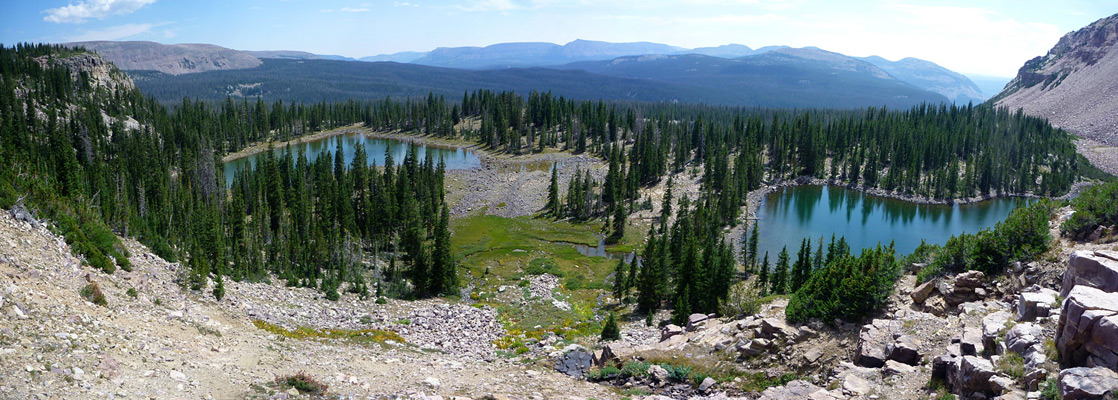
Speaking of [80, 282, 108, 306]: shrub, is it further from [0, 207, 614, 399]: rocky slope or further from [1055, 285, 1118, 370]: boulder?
[1055, 285, 1118, 370]: boulder

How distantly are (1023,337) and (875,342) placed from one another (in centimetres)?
622

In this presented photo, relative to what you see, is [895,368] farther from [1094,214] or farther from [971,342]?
[1094,214]

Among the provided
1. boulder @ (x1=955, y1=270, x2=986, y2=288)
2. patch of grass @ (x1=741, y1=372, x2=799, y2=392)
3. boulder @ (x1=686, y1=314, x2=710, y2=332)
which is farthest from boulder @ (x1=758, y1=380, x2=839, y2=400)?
boulder @ (x1=686, y1=314, x2=710, y2=332)

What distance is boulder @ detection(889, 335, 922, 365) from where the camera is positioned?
2361cm

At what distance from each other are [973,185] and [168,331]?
160 meters

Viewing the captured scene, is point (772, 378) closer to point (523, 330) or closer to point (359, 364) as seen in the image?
point (359, 364)

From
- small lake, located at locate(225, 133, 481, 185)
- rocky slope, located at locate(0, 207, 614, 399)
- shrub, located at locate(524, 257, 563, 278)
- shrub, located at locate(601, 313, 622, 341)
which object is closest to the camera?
rocky slope, located at locate(0, 207, 614, 399)

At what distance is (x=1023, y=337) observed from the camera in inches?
778

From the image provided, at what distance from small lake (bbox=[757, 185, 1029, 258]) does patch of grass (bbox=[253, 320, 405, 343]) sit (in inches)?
2508

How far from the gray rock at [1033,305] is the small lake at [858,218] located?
217 feet

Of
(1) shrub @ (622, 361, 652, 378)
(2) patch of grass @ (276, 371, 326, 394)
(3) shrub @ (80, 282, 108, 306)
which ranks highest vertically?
(3) shrub @ (80, 282, 108, 306)

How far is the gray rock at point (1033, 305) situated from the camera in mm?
21453

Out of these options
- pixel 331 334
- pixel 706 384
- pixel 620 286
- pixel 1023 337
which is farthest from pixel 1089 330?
pixel 620 286

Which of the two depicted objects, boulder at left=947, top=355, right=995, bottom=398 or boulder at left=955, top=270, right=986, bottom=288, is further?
boulder at left=955, top=270, right=986, bottom=288
